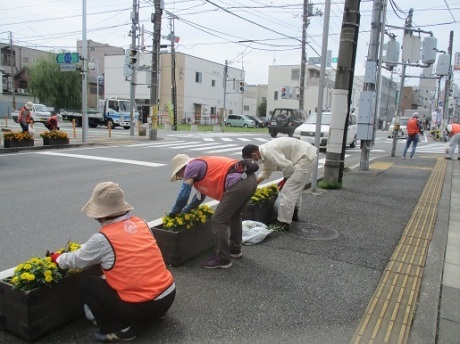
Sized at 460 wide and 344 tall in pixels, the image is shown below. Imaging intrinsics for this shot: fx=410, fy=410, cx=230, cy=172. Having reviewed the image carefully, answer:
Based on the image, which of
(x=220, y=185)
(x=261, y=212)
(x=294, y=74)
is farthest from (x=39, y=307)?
(x=294, y=74)

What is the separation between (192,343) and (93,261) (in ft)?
3.00

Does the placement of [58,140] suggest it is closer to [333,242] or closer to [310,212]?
[310,212]

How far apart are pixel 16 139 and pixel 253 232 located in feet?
41.6

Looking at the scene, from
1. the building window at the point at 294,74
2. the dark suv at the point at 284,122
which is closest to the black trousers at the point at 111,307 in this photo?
the dark suv at the point at 284,122

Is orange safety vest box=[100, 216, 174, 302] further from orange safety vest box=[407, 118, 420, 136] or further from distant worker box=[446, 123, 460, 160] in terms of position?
distant worker box=[446, 123, 460, 160]

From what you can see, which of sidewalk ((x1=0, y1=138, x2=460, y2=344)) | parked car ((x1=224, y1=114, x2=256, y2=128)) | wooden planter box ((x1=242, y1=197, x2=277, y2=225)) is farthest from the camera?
parked car ((x1=224, y1=114, x2=256, y2=128))

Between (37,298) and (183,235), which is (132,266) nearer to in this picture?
(37,298)

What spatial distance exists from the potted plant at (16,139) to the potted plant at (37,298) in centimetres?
1326

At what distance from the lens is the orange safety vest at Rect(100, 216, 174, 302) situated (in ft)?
9.19

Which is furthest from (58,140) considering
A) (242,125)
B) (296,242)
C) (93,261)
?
(242,125)

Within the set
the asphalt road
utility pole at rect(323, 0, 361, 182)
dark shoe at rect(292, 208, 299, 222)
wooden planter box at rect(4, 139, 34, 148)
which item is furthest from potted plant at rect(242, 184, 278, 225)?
wooden planter box at rect(4, 139, 34, 148)

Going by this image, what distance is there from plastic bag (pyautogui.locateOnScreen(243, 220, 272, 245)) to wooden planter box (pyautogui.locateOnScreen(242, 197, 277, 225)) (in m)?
0.24

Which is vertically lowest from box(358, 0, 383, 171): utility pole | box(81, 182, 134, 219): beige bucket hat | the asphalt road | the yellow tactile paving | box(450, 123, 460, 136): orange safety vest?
the asphalt road

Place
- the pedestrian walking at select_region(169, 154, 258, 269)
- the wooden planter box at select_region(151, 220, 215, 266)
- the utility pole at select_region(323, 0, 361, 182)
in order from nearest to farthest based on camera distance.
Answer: the pedestrian walking at select_region(169, 154, 258, 269) < the wooden planter box at select_region(151, 220, 215, 266) < the utility pole at select_region(323, 0, 361, 182)
